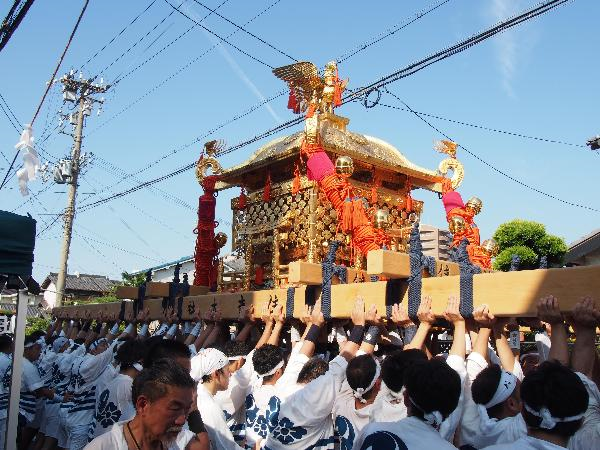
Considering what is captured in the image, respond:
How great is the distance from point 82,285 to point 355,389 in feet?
133

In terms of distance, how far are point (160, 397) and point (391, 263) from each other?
1973 mm

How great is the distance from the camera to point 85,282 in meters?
41.4

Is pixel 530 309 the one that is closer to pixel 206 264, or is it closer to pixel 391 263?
pixel 391 263

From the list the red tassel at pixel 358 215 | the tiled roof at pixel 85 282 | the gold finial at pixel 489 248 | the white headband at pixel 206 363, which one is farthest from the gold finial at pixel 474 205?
the tiled roof at pixel 85 282

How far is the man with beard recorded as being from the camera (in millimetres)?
2150

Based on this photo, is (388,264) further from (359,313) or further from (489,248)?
(489,248)

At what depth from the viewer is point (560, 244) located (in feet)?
42.5

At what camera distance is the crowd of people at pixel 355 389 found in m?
2.22

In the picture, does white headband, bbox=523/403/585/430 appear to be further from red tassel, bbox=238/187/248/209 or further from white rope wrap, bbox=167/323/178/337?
red tassel, bbox=238/187/248/209

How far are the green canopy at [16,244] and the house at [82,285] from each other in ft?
119

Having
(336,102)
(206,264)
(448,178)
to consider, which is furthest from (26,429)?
A: (448,178)

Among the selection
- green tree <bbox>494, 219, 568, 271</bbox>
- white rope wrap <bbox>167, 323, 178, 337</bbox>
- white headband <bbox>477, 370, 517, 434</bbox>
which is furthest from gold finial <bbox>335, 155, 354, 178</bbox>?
green tree <bbox>494, 219, 568, 271</bbox>

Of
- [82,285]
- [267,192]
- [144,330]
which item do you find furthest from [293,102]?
[82,285]

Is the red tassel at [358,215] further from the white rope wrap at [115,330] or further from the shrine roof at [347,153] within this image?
the white rope wrap at [115,330]
